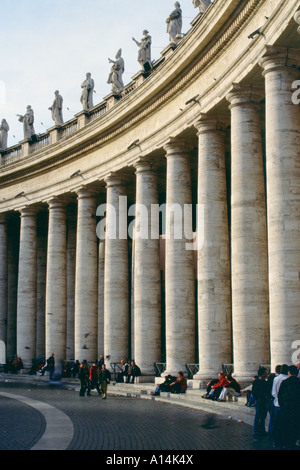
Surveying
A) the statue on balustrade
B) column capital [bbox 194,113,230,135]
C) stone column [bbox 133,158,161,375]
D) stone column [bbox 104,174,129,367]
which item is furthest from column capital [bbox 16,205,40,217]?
the statue on balustrade

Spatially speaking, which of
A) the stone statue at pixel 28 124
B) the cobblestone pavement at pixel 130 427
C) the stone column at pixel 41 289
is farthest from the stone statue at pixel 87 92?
the cobblestone pavement at pixel 130 427

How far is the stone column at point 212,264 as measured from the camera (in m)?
34.2

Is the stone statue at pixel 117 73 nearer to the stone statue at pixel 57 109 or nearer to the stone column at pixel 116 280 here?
the stone column at pixel 116 280

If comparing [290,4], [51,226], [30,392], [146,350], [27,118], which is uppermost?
[27,118]

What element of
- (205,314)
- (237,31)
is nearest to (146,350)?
(205,314)

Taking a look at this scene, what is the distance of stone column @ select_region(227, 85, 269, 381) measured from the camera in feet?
99.5

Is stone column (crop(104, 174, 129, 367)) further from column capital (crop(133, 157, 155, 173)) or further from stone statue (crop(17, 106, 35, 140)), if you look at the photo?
stone statue (crop(17, 106, 35, 140))

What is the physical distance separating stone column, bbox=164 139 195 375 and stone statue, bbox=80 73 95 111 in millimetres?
18566

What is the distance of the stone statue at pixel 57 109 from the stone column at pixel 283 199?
35.6 meters

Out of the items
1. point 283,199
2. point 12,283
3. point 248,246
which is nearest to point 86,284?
point 12,283

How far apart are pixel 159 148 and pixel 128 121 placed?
5932 mm

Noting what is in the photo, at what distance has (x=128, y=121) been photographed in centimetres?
4691
